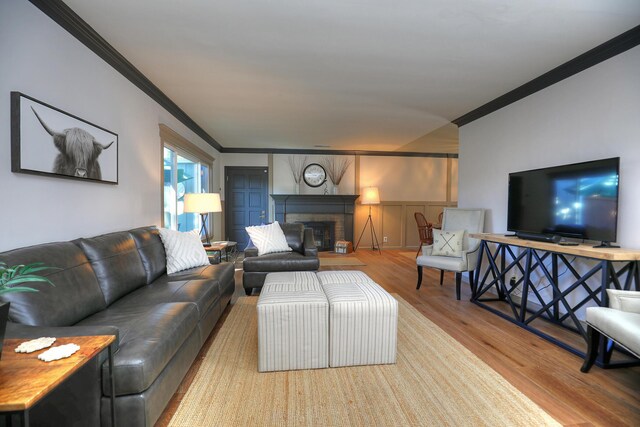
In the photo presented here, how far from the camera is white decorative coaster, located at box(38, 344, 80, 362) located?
3.20 ft

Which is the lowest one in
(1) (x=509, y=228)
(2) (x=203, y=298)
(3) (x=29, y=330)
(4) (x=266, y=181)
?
(2) (x=203, y=298)

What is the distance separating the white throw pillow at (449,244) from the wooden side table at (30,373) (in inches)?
144

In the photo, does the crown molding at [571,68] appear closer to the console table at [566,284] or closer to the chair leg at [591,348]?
the console table at [566,284]

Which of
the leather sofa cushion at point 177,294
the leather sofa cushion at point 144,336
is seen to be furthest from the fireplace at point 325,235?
the leather sofa cushion at point 144,336

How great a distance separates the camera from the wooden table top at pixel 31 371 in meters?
0.78

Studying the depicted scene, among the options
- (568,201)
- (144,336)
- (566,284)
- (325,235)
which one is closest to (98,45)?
(144,336)

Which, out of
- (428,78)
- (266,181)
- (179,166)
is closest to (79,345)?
(428,78)

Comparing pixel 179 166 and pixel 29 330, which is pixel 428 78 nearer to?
pixel 29 330

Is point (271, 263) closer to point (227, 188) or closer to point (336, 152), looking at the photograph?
point (227, 188)

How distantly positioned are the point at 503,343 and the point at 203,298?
7.94 feet

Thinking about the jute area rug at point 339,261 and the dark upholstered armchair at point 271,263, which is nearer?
the dark upholstered armchair at point 271,263

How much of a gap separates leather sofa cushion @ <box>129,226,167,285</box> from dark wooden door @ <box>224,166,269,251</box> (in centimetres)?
397

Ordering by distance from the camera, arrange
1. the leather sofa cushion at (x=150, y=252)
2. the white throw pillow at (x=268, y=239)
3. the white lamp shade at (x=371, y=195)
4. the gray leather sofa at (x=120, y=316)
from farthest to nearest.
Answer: the white lamp shade at (x=371, y=195) < the white throw pillow at (x=268, y=239) < the leather sofa cushion at (x=150, y=252) < the gray leather sofa at (x=120, y=316)

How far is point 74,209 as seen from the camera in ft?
7.36
